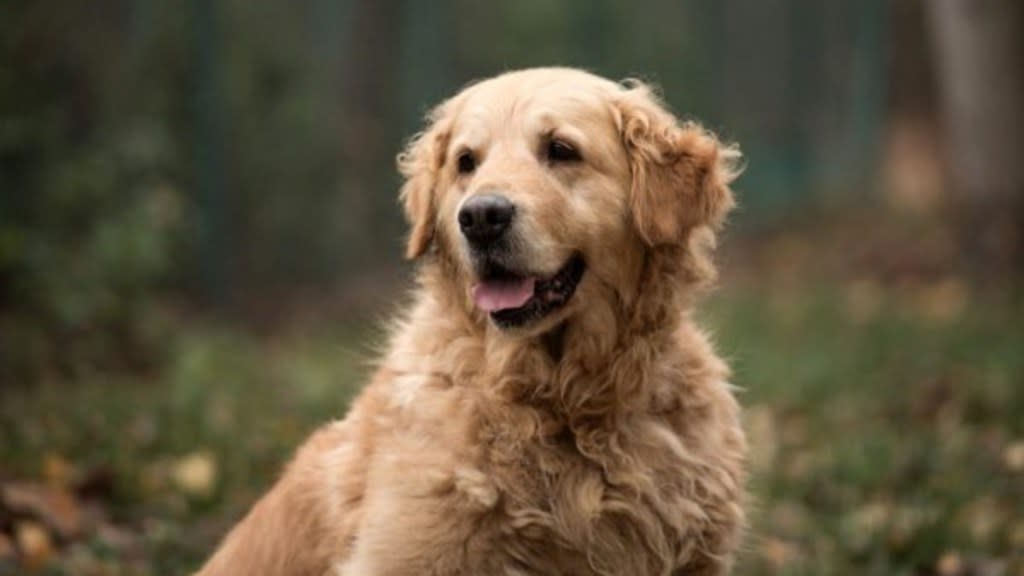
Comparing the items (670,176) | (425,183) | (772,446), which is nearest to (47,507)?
(425,183)

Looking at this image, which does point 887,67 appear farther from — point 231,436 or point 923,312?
point 231,436

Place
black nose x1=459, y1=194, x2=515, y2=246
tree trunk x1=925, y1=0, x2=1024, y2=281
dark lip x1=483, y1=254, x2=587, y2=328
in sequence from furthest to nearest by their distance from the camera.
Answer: tree trunk x1=925, y1=0, x2=1024, y2=281 → dark lip x1=483, y1=254, x2=587, y2=328 → black nose x1=459, y1=194, x2=515, y2=246

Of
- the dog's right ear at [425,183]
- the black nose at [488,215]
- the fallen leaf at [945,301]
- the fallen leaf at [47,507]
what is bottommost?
the fallen leaf at [47,507]

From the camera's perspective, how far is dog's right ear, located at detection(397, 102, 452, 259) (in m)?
4.81

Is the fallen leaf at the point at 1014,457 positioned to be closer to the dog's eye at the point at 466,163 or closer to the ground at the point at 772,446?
the ground at the point at 772,446

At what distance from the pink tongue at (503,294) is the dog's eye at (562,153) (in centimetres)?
38

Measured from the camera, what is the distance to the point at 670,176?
4.64m

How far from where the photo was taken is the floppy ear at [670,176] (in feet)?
15.0

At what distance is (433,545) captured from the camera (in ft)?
13.6

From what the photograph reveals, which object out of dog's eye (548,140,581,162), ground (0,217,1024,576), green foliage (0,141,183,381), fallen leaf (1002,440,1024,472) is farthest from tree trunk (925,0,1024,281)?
dog's eye (548,140,581,162)

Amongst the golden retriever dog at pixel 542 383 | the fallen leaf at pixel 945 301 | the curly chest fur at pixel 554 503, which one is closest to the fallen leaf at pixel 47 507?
the golden retriever dog at pixel 542 383

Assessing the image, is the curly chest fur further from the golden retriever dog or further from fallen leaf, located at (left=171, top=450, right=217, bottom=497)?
fallen leaf, located at (left=171, top=450, right=217, bottom=497)

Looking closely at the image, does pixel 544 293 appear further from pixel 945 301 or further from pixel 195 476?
pixel 945 301

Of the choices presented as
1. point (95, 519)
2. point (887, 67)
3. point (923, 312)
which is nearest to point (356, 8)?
point (887, 67)
